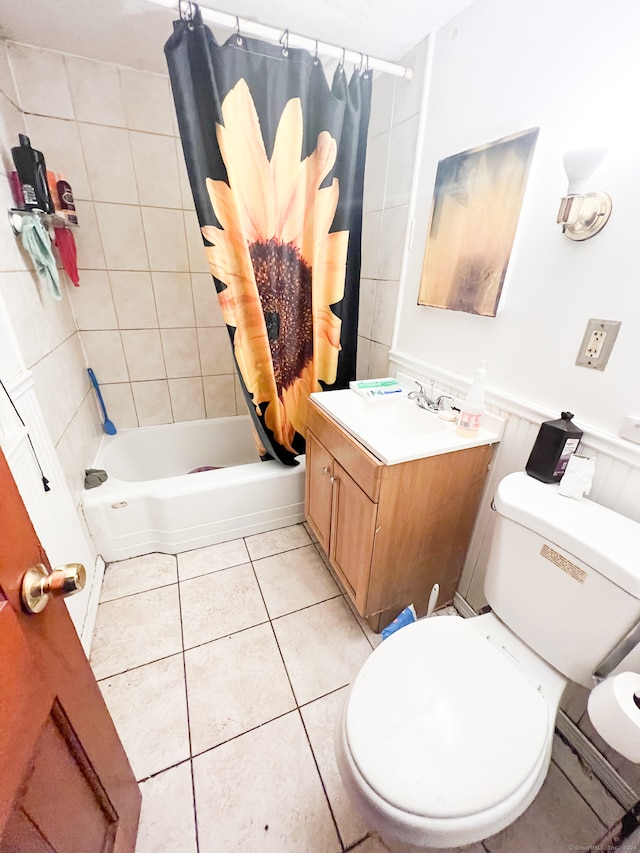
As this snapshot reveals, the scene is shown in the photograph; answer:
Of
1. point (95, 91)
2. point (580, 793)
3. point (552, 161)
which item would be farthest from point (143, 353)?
point (580, 793)

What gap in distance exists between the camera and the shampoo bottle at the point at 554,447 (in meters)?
0.93

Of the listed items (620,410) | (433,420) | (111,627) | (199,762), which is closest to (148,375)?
(111,627)

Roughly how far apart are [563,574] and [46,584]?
1024 millimetres

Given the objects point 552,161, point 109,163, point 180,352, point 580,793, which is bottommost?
point 580,793

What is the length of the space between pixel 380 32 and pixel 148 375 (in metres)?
1.84

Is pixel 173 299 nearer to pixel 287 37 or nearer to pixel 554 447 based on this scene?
pixel 287 37

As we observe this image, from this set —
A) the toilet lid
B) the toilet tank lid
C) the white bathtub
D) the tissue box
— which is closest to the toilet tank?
the toilet tank lid

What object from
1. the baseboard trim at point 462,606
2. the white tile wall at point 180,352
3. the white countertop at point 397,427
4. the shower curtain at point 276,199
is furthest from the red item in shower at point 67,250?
the baseboard trim at point 462,606

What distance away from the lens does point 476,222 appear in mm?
1143

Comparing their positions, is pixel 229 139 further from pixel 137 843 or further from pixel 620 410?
pixel 137 843

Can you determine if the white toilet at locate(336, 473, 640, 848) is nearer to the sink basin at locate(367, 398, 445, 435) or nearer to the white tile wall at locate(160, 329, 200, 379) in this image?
the sink basin at locate(367, 398, 445, 435)

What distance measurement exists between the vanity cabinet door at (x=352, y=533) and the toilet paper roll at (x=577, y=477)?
511 millimetres

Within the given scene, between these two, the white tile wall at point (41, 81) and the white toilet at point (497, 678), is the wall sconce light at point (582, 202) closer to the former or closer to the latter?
the white toilet at point (497, 678)

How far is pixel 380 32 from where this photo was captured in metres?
1.24
